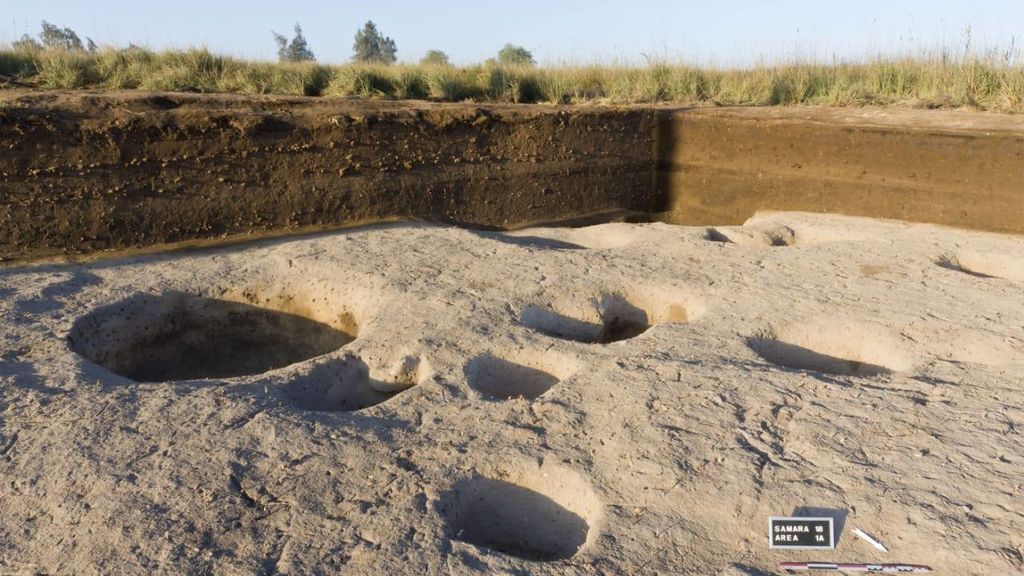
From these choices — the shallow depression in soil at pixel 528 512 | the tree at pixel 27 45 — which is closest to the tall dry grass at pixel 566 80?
the tree at pixel 27 45

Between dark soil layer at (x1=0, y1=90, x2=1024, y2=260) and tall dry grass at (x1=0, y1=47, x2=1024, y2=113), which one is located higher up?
tall dry grass at (x1=0, y1=47, x2=1024, y2=113)

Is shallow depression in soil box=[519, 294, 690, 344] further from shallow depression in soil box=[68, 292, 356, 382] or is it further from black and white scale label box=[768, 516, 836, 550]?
black and white scale label box=[768, 516, 836, 550]

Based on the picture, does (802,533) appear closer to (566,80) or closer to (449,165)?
(449,165)

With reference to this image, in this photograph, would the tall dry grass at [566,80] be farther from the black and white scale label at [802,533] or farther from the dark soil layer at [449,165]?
the black and white scale label at [802,533]

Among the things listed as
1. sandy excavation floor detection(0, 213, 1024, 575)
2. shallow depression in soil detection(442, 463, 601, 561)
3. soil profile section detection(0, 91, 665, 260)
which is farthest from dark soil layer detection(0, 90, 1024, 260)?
shallow depression in soil detection(442, 463, 601, 561)

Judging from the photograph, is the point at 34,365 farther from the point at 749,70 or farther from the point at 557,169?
the point at 749,70

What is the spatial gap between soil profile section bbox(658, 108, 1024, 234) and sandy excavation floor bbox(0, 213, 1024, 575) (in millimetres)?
1251

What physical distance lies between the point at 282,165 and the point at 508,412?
3909 millimetres

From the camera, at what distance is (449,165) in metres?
7.55

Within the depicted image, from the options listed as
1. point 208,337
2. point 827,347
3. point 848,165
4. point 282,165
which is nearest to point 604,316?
point 827,347

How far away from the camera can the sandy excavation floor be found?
2.87m

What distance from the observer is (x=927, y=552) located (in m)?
2.70

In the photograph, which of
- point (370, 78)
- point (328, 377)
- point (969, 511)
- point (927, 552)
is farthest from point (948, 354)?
point (370, 78)

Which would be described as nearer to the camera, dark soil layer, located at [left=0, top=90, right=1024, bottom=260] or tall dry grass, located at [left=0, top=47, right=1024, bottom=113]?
dark soil layer, located at [left=0, top=90, right=1024, bottom=260]
